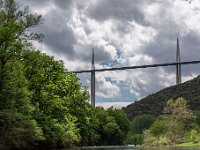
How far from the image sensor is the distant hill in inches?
5620

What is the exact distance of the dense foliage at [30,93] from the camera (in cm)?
3953

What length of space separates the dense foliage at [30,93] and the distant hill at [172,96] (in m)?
74.5

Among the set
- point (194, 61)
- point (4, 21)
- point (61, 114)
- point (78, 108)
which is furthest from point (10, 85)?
point (194, 61)

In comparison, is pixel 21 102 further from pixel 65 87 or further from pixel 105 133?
pixel 105 133

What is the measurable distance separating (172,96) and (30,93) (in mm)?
100190

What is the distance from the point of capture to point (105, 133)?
113 meters

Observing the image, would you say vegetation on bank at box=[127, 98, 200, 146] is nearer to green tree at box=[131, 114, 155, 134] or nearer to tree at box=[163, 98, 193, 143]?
tree at box=[163, 98, 193, 143]

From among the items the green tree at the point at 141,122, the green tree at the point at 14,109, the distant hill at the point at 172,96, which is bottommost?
the green tree at the point at 14,109

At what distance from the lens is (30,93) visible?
44438 mm

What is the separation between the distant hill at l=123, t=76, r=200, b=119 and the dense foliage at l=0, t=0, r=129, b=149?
74.5m

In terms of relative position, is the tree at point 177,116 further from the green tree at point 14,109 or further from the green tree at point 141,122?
the green tree at point 141,122

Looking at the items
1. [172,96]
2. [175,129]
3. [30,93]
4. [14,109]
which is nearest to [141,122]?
[172,96]

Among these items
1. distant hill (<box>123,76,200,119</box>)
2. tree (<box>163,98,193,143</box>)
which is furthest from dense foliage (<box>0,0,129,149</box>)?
distant hill (<box>123,76,200,119</box>)

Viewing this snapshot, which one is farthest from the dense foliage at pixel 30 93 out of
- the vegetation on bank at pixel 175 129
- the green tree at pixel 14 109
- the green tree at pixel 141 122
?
the green tree at pixel 141 122
